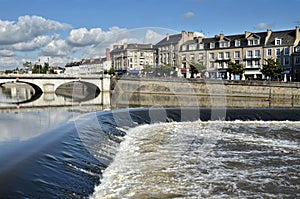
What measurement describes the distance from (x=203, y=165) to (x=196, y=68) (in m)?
52.9

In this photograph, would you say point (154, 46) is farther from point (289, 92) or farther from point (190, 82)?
point (289, 92)

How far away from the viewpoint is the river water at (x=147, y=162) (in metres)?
7.81

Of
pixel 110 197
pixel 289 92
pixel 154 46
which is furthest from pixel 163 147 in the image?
pixel 154 46

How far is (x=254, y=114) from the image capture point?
23.9 meters

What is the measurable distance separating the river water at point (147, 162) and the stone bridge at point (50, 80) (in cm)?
3552

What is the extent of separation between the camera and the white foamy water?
8086 millimetres

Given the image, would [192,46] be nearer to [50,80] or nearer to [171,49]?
[171,49]

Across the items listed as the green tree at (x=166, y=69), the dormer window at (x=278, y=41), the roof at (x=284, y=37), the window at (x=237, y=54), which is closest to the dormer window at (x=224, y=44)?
the window at (x=237, y=54)

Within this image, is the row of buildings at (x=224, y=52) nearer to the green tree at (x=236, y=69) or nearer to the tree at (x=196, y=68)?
the tree at (x=196, y=68)

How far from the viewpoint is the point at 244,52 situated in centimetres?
6169

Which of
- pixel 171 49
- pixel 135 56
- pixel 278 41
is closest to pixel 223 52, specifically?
pixel 278 41

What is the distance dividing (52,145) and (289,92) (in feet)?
123

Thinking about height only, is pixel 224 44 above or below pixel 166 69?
above

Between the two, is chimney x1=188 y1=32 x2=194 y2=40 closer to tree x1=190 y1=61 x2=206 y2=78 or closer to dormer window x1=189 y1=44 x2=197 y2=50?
dormer window x1=189 y1=44 x2=197 y2=50
